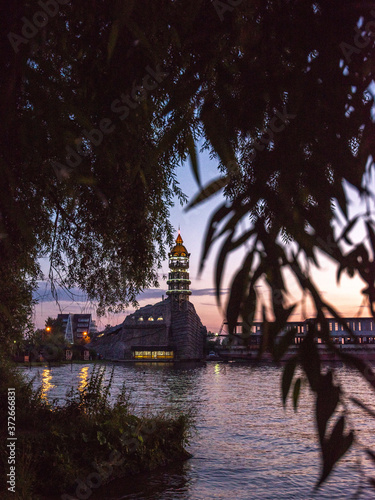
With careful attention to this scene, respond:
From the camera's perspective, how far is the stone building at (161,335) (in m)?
125

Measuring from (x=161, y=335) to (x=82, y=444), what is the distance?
117 m

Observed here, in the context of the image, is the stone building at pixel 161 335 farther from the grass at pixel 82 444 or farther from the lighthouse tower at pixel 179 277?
the grass at pixel 82 444

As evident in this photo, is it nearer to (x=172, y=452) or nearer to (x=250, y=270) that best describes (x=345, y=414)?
(x=250, y=270)

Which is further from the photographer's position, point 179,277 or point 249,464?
point 179,277

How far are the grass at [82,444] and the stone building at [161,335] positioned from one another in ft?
355

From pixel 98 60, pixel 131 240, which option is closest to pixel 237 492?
pixel 131 240

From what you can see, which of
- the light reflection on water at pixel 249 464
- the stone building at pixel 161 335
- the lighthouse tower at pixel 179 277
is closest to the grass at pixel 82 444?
the light reflection on water at pixel 249 464

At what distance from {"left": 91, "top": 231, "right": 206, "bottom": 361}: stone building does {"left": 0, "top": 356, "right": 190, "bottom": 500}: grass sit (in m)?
108

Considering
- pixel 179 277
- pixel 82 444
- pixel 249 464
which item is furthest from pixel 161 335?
pixel 82 444

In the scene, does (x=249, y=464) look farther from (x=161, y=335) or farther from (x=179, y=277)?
(x=179, y=277)

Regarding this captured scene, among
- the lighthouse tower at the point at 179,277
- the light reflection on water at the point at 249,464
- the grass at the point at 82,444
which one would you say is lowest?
the light reflection on water at the point at 249,464

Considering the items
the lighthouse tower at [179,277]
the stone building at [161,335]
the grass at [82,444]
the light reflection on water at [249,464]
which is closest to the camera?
the grass at [82,444]

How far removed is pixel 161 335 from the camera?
127m

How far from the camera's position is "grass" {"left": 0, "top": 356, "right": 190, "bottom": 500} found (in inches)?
414
